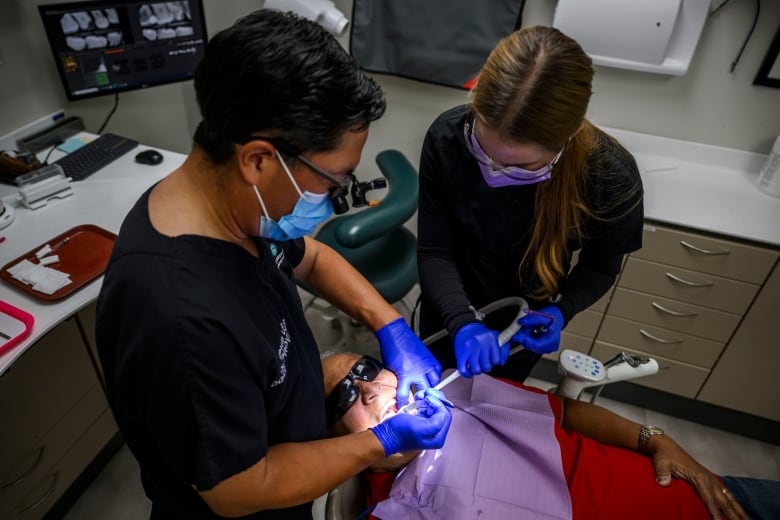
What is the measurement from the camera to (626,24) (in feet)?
6.34

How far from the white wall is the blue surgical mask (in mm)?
1734

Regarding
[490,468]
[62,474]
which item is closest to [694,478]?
[490,468]

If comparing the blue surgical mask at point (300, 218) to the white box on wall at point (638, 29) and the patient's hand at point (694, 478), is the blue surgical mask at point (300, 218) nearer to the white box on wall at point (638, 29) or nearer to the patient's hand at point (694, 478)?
the patient's hand at point (694, 478)

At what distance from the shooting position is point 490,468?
1.24 meters

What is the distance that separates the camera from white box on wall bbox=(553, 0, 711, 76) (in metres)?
1.88

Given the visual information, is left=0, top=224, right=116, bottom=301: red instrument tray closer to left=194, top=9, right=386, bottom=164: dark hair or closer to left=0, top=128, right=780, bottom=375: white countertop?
left=0, top=128, right=780, bottom=375: white countertop

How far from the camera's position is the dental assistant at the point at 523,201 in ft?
3.26

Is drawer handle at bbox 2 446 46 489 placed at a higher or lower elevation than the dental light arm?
lower

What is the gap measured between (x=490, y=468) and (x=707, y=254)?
119cm

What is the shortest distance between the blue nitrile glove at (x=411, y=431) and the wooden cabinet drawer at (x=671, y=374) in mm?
1302

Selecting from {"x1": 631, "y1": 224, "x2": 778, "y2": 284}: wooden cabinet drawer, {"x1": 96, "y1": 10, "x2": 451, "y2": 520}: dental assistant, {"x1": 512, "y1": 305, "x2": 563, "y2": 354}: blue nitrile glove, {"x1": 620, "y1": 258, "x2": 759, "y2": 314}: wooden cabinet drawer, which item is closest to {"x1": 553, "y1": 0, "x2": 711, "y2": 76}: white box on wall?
{"x1": 631, "y1": 224, "x2": 778, "y2": 284}: wooden cabinet drawer

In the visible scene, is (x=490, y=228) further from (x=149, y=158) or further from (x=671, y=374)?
(x=149, y=158)

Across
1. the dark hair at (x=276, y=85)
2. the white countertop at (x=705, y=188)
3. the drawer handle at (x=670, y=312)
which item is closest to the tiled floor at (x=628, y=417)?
the drawer handle at (x=670, y=312)

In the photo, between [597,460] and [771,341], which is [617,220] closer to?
[597,460]
